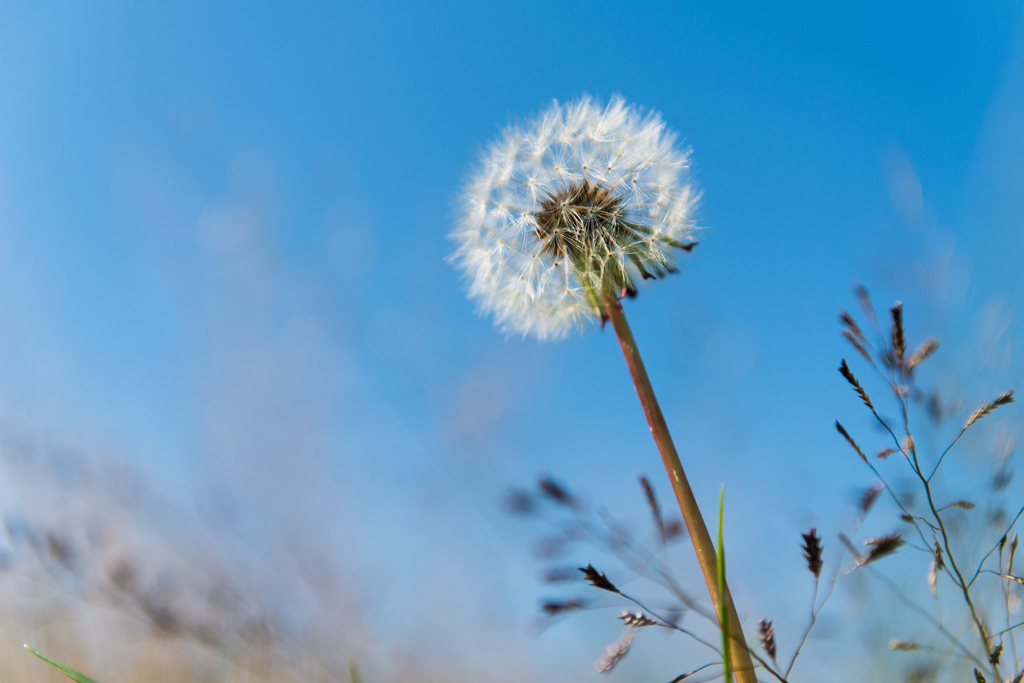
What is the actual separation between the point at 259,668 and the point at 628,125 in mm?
2811

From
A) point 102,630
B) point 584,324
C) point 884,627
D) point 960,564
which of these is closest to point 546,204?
point 584,324

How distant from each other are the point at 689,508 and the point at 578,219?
1128mm

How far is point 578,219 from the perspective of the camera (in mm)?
1941

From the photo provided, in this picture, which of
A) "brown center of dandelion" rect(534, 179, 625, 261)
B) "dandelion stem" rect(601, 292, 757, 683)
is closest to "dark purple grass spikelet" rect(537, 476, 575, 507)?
"dandelion stem" rect(601, 292, 757, 683)

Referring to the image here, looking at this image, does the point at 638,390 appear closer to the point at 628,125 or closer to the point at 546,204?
the point at 546,204

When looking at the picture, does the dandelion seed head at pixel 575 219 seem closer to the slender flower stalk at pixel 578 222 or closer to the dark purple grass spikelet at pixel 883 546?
the slender flower stalk at pixel 578 222

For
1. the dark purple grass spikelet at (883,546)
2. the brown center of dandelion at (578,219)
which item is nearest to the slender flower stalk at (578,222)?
the brown center of dandelion at (578,219)

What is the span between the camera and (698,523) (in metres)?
1.11

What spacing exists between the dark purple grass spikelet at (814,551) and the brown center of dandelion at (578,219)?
111cm

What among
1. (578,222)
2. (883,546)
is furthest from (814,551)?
(578,222)

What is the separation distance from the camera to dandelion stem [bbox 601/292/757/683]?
1.00 m

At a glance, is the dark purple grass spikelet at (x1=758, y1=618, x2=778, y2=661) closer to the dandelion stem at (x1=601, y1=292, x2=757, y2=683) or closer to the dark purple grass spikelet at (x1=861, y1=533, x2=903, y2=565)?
the dandelion stem at (x1=601, y1=292, x2=757, y2=683)

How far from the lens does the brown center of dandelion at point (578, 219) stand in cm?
190

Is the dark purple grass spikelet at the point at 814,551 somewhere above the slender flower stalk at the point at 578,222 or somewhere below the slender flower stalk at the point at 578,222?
below
